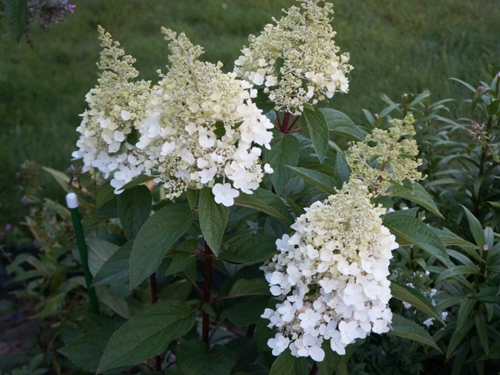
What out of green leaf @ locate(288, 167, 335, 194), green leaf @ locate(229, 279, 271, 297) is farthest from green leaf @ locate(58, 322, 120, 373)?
green leaf @ locate(288, 167, 335, 194)

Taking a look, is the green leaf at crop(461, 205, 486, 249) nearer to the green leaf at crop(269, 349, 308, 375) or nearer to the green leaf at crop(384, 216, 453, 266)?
the green leaf at crop(384, 216, 453, 266)

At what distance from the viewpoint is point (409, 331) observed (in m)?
1.31

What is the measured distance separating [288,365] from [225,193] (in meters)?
0.41

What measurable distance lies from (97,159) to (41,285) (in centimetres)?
128

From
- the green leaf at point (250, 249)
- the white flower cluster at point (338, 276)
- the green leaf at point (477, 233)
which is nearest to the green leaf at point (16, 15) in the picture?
the green leaf at point (250, 249)

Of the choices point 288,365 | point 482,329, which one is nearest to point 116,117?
point 288,365

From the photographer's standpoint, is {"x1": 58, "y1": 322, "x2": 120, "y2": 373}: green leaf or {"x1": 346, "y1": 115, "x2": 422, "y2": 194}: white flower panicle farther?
{"x1": 58, "y1": 322, "x2": 120, "y2": 373}: green leaf

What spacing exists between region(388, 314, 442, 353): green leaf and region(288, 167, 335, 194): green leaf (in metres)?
0.36

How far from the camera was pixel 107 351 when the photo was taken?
4.29ft

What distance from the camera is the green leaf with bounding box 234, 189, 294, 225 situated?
125 cm

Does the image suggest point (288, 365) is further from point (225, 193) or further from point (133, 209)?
point (133, 209)

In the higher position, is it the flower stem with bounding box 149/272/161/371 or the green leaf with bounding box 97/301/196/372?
the green leaf with bounding box 97/301/196/372

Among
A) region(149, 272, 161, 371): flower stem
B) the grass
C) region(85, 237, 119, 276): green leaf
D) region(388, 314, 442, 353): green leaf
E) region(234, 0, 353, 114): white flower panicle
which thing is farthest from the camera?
the grass

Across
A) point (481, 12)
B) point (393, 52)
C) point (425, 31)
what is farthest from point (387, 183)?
point (481, 12)
